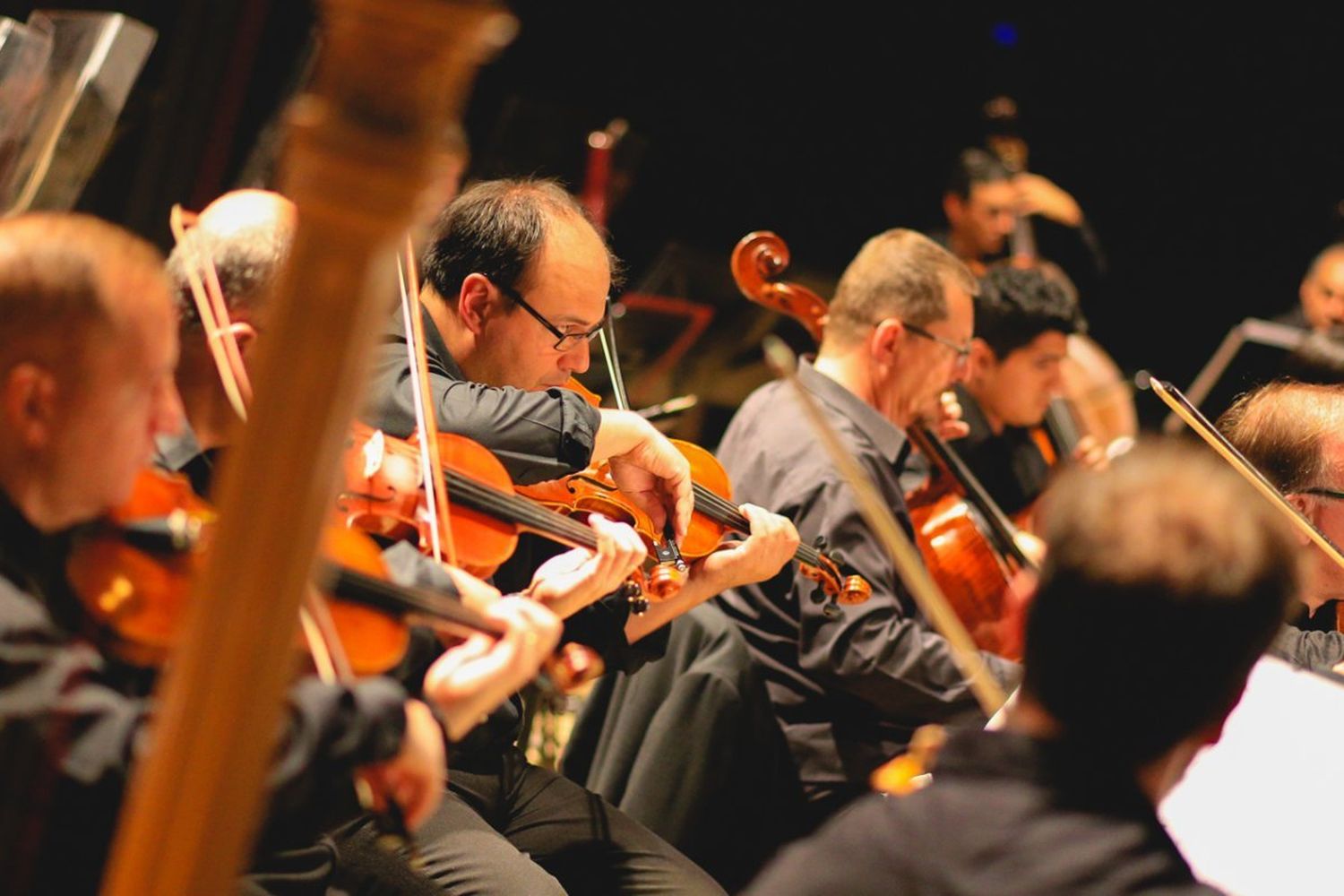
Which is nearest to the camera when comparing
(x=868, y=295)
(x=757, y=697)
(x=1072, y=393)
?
(x=757, y=697)

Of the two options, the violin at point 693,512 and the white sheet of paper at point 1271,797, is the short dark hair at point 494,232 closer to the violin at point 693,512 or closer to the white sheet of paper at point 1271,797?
the violin at point 693,512

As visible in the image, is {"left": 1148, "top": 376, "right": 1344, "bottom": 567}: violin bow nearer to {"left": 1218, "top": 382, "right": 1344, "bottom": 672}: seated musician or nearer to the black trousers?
{"left": 1218, "top": 382, "right": 1344, "bottom": 672}: seated musician

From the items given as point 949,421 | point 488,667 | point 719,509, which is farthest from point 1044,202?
point 488,667

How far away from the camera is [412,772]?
1.19m

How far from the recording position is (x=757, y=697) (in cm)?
247

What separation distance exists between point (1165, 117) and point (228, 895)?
17.5 ft

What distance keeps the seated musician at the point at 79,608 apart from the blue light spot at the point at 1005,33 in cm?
476

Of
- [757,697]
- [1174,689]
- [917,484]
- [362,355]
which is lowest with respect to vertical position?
[757,697]

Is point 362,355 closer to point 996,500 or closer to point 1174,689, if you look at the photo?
point 1174,689

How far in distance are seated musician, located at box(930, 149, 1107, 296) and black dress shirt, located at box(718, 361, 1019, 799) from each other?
2.13 m

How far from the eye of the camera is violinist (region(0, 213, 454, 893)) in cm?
112

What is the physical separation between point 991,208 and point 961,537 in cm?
220

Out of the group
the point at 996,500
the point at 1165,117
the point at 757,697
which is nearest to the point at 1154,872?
the point at 757,697

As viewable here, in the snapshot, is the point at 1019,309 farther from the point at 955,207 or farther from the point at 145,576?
the point at 145,576
